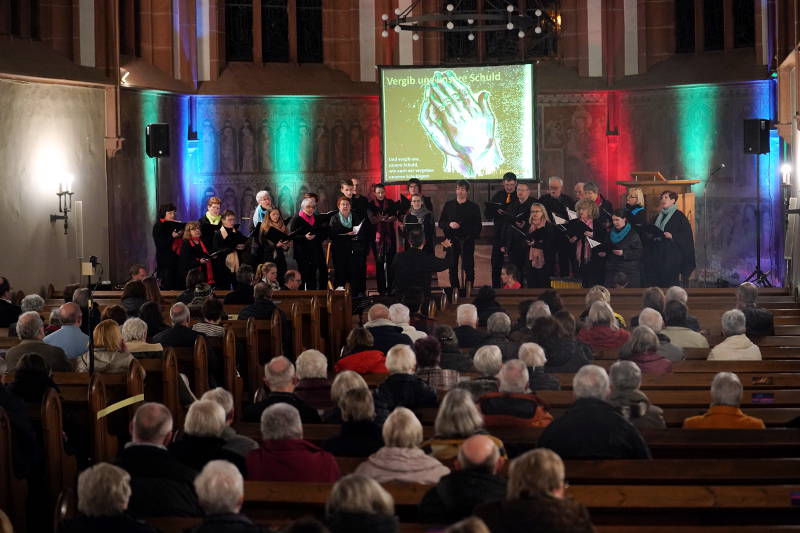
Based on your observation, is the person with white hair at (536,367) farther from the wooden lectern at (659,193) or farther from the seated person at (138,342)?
the wooden lectern at (659,193)

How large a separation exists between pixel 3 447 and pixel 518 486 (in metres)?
2.89

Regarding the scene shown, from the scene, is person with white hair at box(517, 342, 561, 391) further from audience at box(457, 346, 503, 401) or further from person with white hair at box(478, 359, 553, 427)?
person with white hair at box(478, 359, 553, 427)

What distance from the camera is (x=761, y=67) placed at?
17.1 m

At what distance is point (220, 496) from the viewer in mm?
4168

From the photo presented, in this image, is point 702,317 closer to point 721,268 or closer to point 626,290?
point 626,290

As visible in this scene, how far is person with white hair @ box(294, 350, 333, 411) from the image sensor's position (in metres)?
7.09

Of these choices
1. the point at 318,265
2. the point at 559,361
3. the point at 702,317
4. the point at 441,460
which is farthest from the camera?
the point at 318,265

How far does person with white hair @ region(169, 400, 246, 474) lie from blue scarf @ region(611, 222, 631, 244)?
8.76m

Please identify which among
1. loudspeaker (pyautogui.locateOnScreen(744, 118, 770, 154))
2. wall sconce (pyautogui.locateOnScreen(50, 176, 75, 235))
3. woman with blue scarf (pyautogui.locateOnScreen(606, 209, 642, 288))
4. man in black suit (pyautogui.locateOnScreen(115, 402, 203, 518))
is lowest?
man in black suit (pyautogui.locateOnScreen(115, 402, 203, 518))

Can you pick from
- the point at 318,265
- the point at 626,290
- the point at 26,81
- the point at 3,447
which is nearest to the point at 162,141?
the point at 26,81

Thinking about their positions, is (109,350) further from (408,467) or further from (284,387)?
(408,467)

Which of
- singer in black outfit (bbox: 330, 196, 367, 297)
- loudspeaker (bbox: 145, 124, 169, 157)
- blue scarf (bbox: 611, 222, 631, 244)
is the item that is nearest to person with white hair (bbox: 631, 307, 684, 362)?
blue scarf (bbox: 611, 222, 631, 244)

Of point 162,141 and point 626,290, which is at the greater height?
point 162,141

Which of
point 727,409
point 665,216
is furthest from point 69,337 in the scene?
point 665,216
